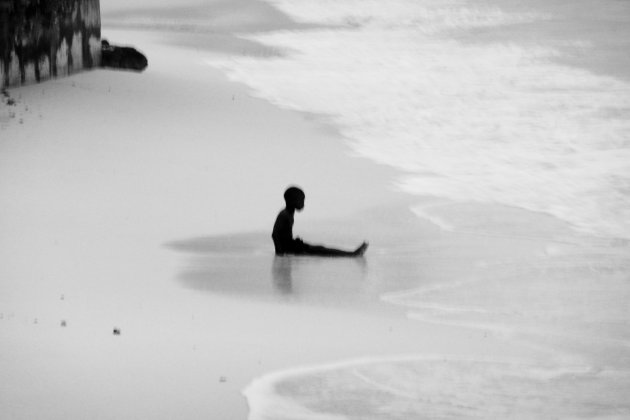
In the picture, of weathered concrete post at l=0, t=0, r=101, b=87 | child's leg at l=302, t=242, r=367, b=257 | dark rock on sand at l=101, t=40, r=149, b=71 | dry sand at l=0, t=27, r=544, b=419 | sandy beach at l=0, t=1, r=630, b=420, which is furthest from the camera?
dark rock on sand at l=101, t=40, r=149, b=71

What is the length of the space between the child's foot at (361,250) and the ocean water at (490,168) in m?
0.78

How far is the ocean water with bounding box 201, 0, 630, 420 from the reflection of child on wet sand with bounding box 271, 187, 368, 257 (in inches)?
39.2

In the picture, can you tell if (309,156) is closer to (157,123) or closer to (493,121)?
(157,123)

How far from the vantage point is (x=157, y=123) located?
49.7 ft

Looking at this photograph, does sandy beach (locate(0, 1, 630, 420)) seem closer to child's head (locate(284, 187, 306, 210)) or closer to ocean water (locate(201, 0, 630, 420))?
ocean water (locate(201, 0, 630, 420))

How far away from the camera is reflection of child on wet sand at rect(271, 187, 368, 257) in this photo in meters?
10.3

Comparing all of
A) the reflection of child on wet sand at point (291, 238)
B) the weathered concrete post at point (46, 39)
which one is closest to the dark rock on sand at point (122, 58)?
the weathered concrete post at point (46, 39)

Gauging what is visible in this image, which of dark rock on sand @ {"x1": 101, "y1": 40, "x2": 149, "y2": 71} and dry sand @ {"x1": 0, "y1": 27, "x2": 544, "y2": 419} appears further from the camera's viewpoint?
dark rock on sand @ {"x1": 101, "y1": 40, "x2": 149, "y2": 71}

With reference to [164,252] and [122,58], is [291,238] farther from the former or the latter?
[122,58]

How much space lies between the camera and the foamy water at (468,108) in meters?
13.6

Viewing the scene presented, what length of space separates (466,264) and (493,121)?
26.3 feet

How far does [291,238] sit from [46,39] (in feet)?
24.2

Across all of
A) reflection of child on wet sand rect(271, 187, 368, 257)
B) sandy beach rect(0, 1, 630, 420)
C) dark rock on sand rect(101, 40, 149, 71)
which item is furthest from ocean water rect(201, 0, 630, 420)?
dark rock on sand rect(101, 40, 149, 71)

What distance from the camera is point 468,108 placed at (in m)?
19.1
